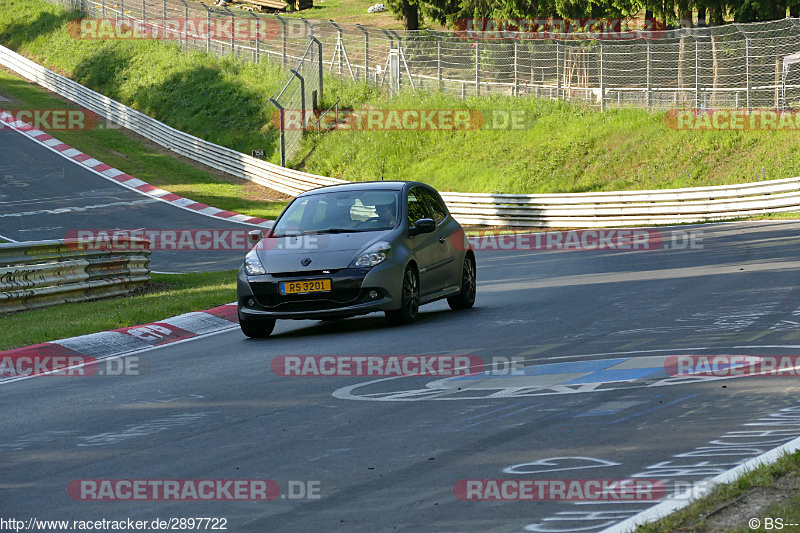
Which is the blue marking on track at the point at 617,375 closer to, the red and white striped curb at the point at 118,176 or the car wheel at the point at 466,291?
the car wheel at the point at 466,291

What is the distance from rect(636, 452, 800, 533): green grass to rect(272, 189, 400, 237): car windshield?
24.4 feet

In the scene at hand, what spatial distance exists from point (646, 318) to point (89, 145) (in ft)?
120

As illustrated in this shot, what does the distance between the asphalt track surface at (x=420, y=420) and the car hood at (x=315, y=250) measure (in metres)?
0.78

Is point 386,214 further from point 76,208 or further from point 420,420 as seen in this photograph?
point 76,208

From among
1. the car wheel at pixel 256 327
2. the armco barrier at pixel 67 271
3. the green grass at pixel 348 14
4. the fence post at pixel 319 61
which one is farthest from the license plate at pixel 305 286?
the green grass at pixel 348 14

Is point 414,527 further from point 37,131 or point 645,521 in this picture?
point 37,131

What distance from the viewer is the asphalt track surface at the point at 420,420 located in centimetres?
534

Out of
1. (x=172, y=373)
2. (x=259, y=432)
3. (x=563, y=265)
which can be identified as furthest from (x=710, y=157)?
(x=259, y=432)

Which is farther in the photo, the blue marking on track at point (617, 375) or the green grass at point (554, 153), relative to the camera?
the green grass at point (554, 153)

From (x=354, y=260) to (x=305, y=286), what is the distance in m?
0.58

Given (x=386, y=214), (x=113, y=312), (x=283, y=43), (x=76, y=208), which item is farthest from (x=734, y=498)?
(x=283, y=43)

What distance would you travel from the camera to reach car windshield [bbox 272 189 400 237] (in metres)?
12.4

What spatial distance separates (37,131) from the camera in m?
45.8

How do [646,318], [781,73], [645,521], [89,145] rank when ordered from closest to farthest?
[645,521], [646,318], [781,73], [89,145]
